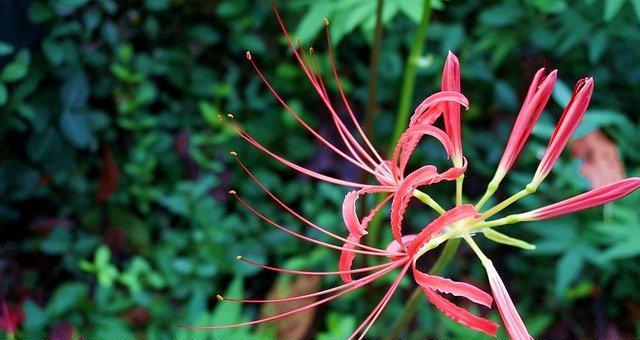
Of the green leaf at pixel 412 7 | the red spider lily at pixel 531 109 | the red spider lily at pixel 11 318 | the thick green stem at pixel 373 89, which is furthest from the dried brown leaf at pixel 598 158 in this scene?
the red spider lily at pixel 11 318

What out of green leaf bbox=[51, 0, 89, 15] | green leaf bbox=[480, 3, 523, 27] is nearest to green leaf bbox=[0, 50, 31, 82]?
green leaf bbox=[51, 0, 89, 15]

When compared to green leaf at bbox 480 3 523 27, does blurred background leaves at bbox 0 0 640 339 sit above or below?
below

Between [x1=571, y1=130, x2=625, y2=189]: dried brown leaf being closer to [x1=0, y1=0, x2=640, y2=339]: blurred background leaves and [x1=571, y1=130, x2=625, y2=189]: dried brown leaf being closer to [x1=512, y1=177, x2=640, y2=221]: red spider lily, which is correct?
[x1=0, y1=0, x2=640, y2=339]: blurred background leaves

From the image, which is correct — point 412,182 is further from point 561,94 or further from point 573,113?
point 561,94

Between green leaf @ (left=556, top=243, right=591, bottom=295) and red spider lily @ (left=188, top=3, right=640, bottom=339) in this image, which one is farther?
green leaf @ (left=556, top=243, right=591, bottom=295)

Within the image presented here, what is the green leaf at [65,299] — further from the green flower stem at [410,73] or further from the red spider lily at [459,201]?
the red spider lily at [459,201]

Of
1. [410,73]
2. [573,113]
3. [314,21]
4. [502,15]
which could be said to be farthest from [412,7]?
[573,113]

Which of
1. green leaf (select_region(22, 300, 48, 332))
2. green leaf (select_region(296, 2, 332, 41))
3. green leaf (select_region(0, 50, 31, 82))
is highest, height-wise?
green leaf (select_region(296, 2, 332, 41))
